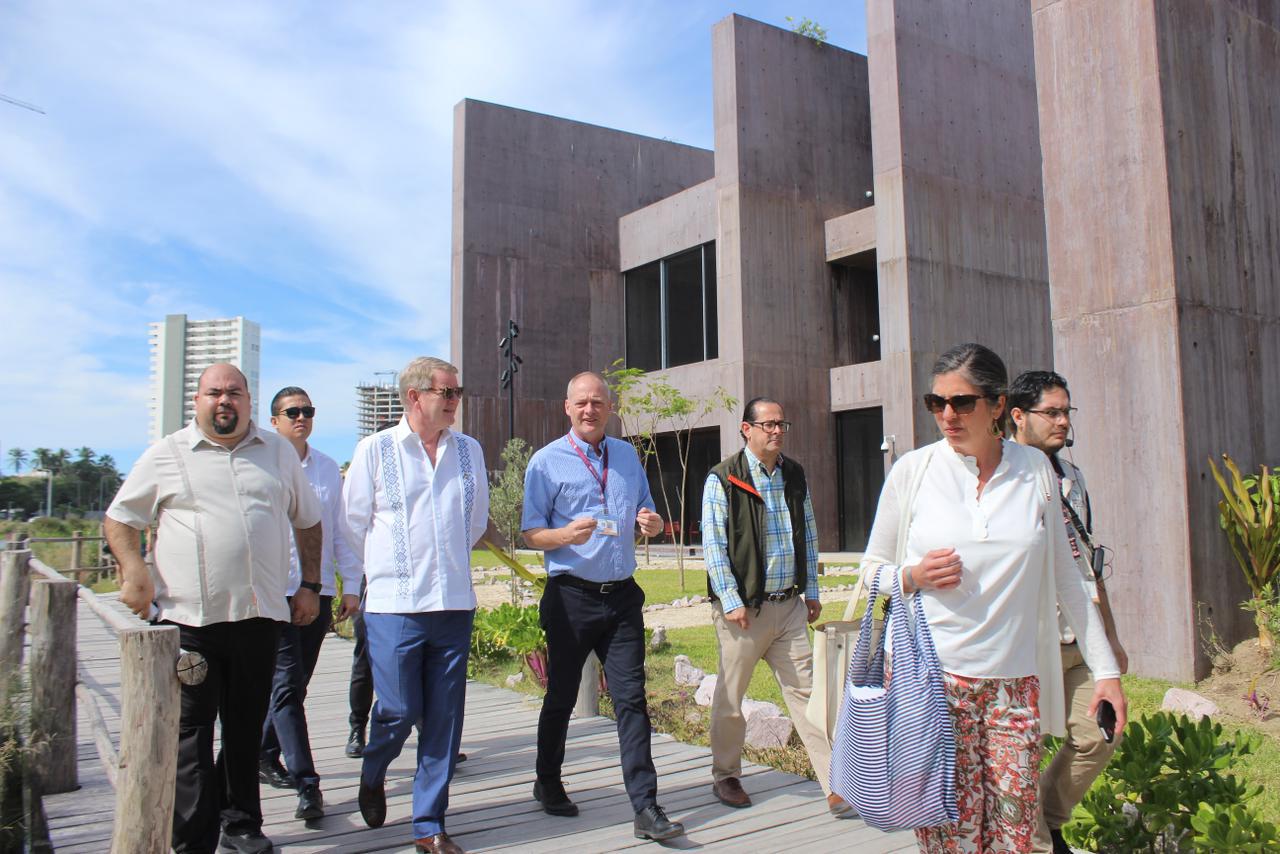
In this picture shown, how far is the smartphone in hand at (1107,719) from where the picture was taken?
8.84ft

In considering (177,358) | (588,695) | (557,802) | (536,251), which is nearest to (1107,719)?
(557,802)

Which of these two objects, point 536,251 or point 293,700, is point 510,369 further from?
point 293,700

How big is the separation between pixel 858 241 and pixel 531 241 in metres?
9.80

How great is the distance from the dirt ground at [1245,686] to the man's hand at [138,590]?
19.5ft

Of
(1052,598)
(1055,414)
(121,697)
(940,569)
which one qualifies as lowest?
(121,697)

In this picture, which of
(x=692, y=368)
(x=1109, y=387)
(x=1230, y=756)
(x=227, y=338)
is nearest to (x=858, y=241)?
(x=692, y=368)

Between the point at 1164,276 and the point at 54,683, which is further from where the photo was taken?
the point at 1164,276

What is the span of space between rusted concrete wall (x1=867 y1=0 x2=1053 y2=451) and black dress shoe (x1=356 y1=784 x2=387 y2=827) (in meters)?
15.9

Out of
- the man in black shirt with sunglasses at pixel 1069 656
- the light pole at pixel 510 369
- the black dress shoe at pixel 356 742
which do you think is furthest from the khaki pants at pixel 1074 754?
the light pole at pixel 510 369

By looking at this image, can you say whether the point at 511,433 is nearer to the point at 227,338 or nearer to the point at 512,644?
the point at 512,644

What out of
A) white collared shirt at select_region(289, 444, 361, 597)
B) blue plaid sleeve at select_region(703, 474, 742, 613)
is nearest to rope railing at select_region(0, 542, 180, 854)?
white collared shirt at select_region(289, 444, 361, 597)

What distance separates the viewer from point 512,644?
725 cm

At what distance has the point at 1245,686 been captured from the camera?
6195 millimetres

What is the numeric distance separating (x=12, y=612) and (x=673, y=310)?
67.0 ft
